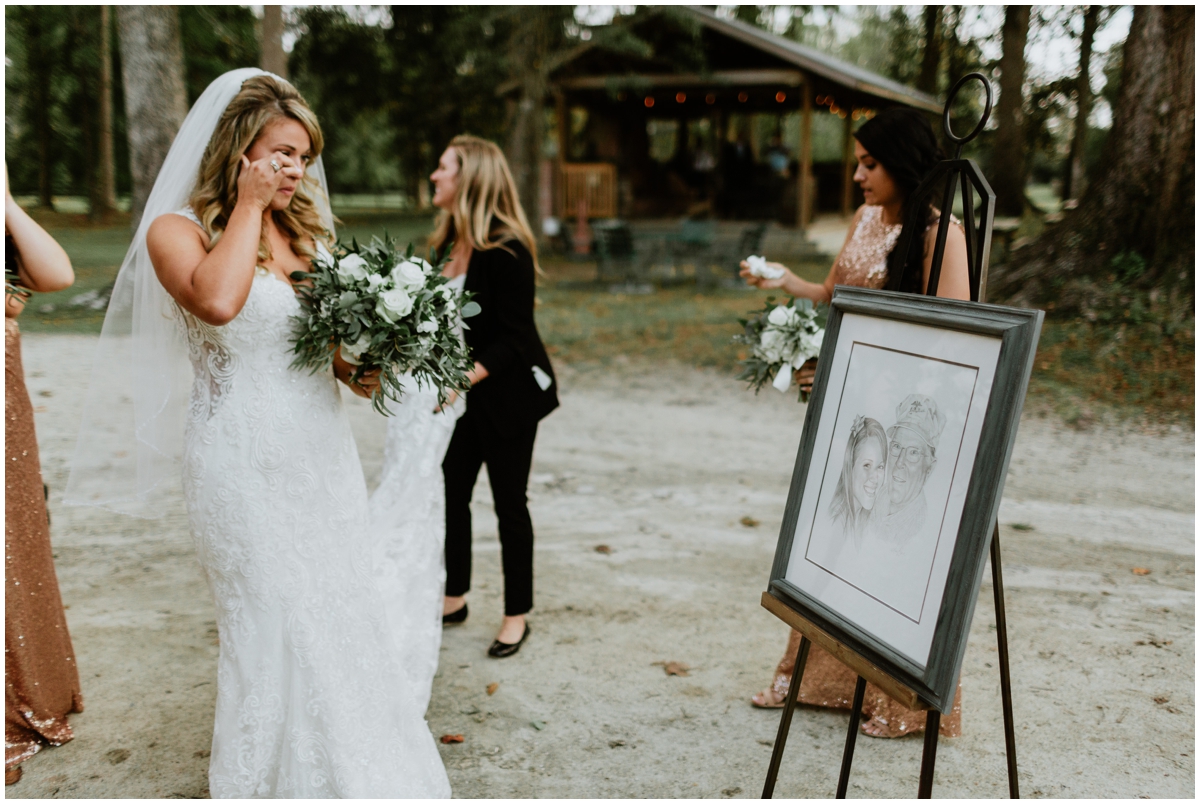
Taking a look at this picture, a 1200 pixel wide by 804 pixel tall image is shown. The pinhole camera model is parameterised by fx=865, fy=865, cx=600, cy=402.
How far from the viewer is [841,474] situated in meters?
2.23

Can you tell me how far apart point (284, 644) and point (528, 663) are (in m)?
1.42

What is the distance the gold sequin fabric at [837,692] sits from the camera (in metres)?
3.16

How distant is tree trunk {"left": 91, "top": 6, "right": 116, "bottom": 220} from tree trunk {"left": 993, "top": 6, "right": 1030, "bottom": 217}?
24.5 metres

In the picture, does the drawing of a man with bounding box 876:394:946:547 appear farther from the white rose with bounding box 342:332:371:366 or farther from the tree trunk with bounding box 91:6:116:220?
the tree trunk with bounding box 91:6:116:220

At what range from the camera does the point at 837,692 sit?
3307 mm

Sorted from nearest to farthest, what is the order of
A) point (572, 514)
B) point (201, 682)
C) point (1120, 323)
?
point (201, 682) → point (572, 514) → point (1120, 323)

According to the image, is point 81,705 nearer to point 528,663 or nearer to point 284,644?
point 284,644

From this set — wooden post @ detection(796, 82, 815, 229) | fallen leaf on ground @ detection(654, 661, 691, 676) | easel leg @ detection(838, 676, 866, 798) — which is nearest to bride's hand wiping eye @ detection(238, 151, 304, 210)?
easel leg @ detection(838, 676, 866, 798)

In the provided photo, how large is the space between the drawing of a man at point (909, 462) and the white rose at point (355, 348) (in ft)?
4.93

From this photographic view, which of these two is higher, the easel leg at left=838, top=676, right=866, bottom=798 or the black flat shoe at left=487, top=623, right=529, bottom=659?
the easel leg at left=838, top=676, right=866, bottom=798

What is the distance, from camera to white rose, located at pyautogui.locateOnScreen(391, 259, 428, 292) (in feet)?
8.58

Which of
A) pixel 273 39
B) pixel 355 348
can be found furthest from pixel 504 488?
pixel 273 39

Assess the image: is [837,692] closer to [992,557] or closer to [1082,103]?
[992,557]

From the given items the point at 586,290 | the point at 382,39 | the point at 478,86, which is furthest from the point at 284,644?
the point at 382,39
